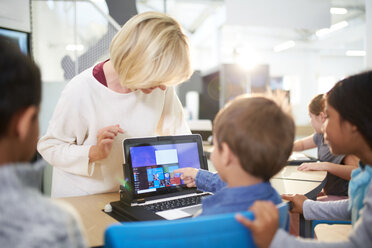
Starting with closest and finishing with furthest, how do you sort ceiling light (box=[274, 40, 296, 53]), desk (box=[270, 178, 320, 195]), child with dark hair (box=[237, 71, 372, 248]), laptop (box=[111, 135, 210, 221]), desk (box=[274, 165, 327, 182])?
child with dark hair (box=[237, 71, 372, 248]), laptop (box=[111, 135, 210, 221]), desk (box=[270, 178, 320, 195]), desk (box=[274, 165, 327, 182]), ceiling light (box=[274, 40, 296, 53])

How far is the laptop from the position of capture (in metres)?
1.10

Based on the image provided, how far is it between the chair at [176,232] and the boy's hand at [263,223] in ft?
0.08

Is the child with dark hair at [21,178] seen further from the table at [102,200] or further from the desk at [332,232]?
the desk at [332,232]

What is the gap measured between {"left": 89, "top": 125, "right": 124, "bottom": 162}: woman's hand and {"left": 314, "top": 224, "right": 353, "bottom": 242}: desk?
106 centimetres

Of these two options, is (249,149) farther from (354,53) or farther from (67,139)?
(354,53)

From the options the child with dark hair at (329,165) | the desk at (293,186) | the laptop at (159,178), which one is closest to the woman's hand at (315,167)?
the child with dark hair at (329,165)

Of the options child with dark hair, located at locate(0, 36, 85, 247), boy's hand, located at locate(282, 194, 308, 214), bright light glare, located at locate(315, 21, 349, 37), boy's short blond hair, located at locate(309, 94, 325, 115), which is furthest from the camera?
bright light glare, located at locate(315, 21, 349, 37)

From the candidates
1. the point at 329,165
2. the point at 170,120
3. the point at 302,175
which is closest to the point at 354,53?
the point at 329,165

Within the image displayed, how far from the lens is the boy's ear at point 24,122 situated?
591mm

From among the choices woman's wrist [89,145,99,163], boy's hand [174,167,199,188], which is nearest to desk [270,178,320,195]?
boy's hand [174,167,199,188]

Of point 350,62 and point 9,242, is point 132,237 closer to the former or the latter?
point 9,242

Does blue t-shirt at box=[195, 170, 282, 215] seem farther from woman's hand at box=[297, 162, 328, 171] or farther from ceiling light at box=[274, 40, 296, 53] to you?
ceiling light at box=[274, 40, 296, 53]

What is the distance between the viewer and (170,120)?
5.13 feet

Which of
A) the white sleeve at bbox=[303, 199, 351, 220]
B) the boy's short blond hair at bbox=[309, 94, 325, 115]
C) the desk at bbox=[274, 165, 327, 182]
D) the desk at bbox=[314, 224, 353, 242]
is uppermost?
the boy's short blond hair at bbox=[309, 94, 325, 115]
